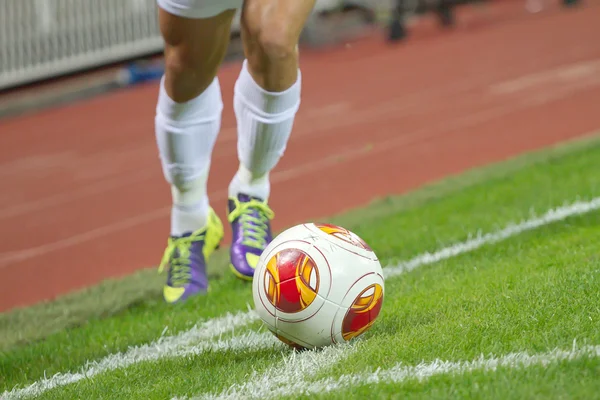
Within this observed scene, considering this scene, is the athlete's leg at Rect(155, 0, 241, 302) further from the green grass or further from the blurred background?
the blurred background

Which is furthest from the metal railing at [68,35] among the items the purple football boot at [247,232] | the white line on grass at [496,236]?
the purple football boot at [247,232]

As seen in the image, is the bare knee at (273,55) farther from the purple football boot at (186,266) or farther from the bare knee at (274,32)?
the purple football boot at (186,266)

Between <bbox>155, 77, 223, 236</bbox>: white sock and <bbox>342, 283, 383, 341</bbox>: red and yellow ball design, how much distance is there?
137 cm

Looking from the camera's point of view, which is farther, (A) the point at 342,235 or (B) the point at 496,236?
(B) the point at 496,236

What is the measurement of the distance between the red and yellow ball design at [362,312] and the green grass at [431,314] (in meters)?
0.05

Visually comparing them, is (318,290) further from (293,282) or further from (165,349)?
(165,349)

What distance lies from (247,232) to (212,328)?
55 cm

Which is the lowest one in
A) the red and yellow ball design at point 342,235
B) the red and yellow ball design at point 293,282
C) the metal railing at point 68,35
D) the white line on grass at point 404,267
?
the metal railing at point 68,35

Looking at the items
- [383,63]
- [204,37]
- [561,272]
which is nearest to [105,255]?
[204,37]

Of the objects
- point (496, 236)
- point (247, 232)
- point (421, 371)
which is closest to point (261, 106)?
point (247, 232)

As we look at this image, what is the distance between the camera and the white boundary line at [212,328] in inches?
120

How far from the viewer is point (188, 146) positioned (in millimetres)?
3941

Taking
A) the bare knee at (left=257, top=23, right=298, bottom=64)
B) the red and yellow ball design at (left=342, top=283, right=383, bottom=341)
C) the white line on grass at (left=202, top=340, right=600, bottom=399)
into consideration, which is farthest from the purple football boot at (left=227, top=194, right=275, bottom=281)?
the white line on grass at (left=202, top=340, right=600, bottom=399)

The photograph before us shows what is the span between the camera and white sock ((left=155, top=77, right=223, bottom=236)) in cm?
389
